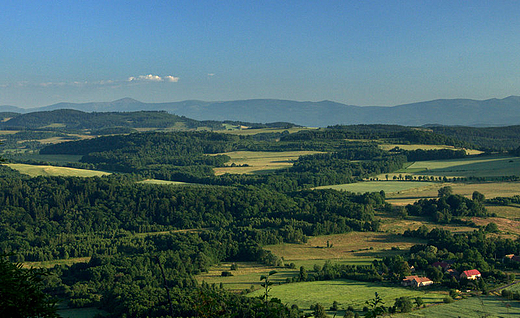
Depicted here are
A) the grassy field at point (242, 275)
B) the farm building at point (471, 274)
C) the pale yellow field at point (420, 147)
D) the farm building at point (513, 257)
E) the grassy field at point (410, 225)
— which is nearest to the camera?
the farm building at point (471, 274)

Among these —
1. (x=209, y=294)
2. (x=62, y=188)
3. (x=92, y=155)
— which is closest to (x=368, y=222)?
(x=62, y=188)

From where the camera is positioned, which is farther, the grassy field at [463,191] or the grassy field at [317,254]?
the grassy field at [463,191]

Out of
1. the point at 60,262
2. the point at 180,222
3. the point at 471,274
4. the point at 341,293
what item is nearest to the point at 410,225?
the point at 471,274

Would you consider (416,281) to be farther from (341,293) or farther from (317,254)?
(317,254)

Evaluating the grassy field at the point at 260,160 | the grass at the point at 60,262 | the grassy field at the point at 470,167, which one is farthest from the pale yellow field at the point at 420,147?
the grass at the point at 60,262

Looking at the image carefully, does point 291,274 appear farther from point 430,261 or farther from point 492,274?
point 492,274

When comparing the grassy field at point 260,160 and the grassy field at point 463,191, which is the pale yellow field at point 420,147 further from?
the grassy field at point 463,191
